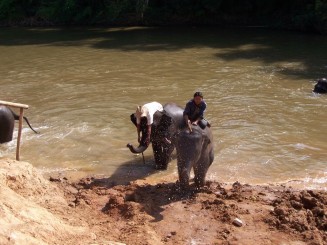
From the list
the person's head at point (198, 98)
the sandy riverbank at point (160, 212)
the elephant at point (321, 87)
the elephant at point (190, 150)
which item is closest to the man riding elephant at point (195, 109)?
the person's head at point (198, 98)

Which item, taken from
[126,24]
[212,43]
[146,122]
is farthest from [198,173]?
[126,24]

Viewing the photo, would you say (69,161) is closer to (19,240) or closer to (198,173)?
(198,173)

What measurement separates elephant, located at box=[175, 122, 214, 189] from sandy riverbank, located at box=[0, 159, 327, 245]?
0.41 m

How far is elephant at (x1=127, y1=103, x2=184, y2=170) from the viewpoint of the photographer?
8344 millimetres

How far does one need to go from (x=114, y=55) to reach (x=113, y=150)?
10.9 m

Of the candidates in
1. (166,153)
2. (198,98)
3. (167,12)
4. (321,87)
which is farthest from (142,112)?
(167,12)

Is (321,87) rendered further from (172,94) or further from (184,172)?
(184,172)

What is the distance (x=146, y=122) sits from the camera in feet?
26.4

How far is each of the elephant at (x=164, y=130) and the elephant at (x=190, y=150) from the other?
941mm

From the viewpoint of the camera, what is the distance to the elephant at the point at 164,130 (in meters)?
8.34

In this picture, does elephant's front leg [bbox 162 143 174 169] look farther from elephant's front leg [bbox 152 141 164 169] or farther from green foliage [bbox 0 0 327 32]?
green foliage [bbox 0 0 327 32]

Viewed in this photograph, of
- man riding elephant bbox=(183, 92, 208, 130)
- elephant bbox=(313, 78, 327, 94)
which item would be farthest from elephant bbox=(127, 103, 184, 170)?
elephant bbox=(313, 78, 327, 94)

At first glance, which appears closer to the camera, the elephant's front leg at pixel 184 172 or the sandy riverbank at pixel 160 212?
the sandy riverbank at pixel 160 212

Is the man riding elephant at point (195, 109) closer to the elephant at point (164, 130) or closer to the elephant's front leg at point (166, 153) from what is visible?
the elephant at point (164, 130)
